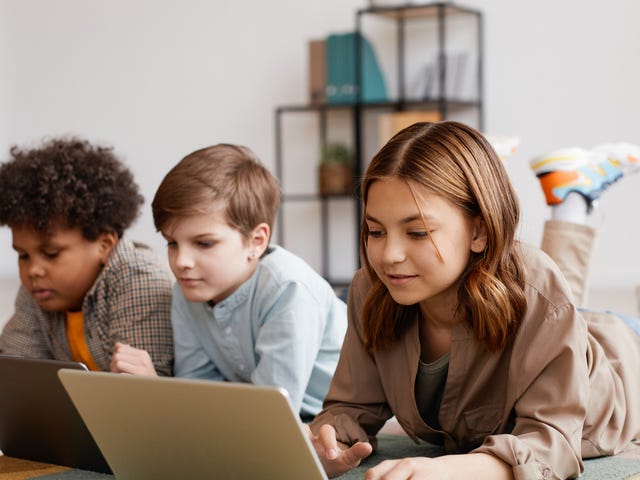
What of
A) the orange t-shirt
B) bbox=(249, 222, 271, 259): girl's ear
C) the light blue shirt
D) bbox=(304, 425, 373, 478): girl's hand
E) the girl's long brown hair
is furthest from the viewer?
the orange t-shirt

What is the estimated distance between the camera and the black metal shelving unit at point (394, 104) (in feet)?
14.7

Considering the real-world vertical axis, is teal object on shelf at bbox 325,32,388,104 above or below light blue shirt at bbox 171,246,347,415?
above

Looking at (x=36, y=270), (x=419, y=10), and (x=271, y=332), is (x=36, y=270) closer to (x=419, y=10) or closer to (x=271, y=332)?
(x=271, y=332)

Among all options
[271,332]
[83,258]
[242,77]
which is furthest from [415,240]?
[242,77]

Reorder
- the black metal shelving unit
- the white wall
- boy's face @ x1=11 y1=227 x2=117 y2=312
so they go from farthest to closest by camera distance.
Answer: the black metal shelving unit, the white wall, boy's face @ x1=11 y1=227 x2=117 y2=312

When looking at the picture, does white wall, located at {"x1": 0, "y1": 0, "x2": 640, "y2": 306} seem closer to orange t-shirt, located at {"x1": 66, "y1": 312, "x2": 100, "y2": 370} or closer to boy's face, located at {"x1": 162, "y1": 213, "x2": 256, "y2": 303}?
orange t-shirt, located at {"x1": 66, "y1": 312, "x2": 100, "y2": 370}

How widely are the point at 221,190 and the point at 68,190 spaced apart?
0.36 metres

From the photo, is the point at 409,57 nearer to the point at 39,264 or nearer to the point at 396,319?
the point at 39,264

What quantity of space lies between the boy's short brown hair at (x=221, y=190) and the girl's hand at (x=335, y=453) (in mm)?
549

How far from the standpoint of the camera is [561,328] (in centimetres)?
127

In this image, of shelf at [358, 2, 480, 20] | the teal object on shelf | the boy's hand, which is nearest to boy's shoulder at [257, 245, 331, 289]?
the boy's hand

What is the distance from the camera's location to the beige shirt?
1245 mm

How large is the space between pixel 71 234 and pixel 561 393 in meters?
1.07

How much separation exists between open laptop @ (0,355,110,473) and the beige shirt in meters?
0.33
